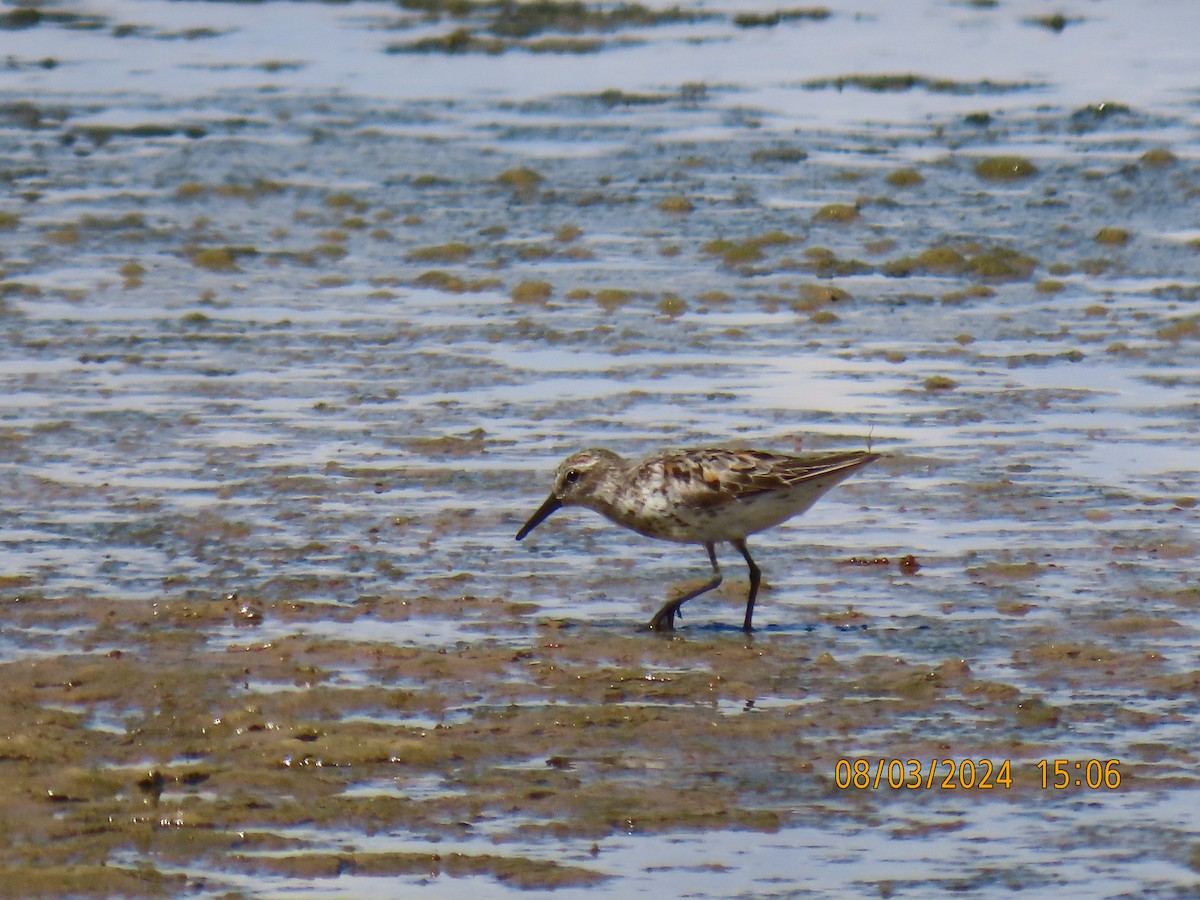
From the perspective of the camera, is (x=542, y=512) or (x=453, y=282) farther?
(x=453, y=282)

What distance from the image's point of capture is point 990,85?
74.0 feet

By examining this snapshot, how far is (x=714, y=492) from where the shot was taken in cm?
827

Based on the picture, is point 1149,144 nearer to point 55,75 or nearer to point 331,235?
point 331,235

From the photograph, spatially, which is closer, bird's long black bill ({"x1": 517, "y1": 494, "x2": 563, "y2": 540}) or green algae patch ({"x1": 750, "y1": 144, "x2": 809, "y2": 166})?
bird's long black bill ({"x1": 517, "y1": 494, "x2": 563, "y2": 540})

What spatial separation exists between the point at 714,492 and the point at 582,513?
1.86 m

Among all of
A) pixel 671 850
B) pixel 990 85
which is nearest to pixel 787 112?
pixel 990 85

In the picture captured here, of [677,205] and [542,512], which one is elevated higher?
[542,512]

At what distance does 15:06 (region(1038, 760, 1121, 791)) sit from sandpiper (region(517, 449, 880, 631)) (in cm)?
192

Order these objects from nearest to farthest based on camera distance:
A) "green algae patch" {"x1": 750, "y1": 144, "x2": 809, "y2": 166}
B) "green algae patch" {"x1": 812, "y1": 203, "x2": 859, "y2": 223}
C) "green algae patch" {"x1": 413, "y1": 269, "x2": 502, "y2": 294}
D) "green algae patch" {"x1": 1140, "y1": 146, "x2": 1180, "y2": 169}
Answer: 1. "green algae patch" {"x1": 413, "y1": 269, "x2": 502, "y2": 294}
2. "green algae patch" {"x1": 812, "y1": 203, "x2": 859, "y2": 223}
3. "green algae patch" {"x1": 1140, "y1": 146, "x2": 1180, "y2": 169}
4. "green algae patch" {"x1": 750, "y1": 144, "x2": 809, "y2": 166}

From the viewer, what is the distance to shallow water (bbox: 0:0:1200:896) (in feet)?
20.1

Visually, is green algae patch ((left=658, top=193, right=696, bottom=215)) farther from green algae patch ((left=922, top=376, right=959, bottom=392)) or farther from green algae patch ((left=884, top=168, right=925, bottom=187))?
green algae patch ((left=922, top=376, right=959, bottom=392))

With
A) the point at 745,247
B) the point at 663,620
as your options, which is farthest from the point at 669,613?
the point at 745,247
